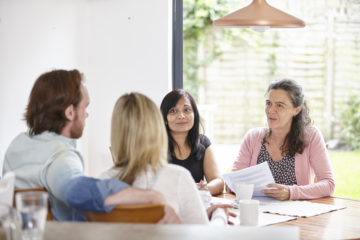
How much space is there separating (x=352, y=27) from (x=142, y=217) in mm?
3855

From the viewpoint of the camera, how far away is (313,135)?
2.63 meters

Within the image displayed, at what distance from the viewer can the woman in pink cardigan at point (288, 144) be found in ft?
8.45

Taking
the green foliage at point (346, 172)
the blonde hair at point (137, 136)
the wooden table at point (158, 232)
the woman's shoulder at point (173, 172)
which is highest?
the blonde hair at point (137, 136)

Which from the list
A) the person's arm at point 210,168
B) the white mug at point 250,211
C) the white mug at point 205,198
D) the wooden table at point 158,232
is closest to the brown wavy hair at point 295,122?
the person's arm at point 210,168

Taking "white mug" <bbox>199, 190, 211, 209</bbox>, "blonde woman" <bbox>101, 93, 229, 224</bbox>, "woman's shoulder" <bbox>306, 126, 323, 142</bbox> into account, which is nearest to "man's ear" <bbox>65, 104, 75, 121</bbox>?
"blonde woman" <bbox>101, 93, 229, 224</bbox>

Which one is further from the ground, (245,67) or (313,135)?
(245,67)

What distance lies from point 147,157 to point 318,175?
123 centimetres

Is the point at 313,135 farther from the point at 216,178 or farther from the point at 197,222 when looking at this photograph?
the point at 197,222

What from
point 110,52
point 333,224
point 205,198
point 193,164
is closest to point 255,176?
point 205,198

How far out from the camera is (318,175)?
100 inches

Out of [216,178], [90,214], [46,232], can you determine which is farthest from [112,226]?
[216,178]

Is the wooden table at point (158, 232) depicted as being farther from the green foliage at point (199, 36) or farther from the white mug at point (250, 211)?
the green foliage at point (199, 36)

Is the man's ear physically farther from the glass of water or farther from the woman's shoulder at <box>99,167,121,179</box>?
the glass of water

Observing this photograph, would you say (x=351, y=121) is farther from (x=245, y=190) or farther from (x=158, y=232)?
(x=158, y=232)
